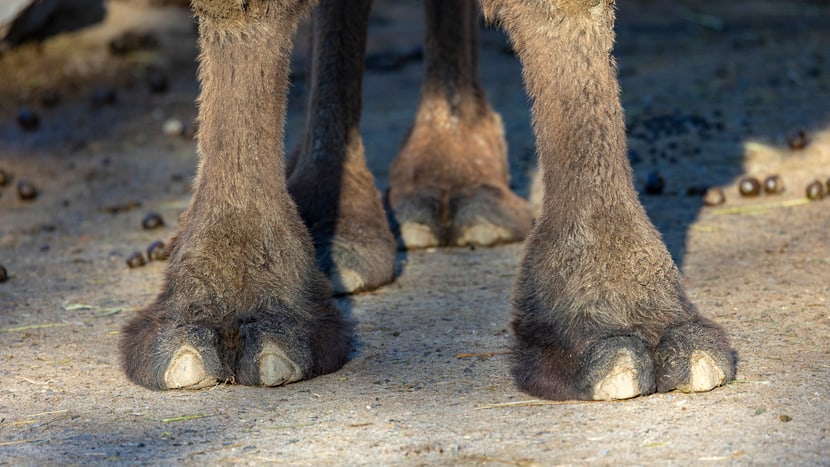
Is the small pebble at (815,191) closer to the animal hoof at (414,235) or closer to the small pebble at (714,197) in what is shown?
the small pebble at (714,197)

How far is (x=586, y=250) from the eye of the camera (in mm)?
3248

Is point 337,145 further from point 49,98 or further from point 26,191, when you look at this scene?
point 49,98

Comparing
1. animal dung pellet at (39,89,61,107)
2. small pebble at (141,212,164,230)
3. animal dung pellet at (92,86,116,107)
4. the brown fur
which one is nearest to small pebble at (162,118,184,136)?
animal dung pellet at (92,86,116,107)

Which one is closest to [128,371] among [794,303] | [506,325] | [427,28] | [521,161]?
[506,325]

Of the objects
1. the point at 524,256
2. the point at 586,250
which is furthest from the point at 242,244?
the point at 586,250

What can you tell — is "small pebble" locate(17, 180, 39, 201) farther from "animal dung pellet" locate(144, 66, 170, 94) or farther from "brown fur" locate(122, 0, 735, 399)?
"brown fur" locate(122, 0, 735, 399)

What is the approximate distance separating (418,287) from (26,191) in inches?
117

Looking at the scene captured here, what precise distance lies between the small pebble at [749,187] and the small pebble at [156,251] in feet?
8.98

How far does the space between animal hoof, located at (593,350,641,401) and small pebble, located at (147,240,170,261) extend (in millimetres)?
2501

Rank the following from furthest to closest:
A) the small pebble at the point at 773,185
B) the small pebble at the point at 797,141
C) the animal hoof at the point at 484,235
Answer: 1. the small pebble at the point at 797,141
2. the small pebble at the point at 773,185
3. the animal hoof at the point at 484,235

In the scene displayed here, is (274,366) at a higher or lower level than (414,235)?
lower

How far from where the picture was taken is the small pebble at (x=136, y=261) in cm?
505

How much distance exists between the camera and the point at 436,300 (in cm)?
432

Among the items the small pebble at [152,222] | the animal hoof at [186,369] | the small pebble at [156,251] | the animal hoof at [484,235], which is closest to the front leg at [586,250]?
the animal hoof at [186,369]
